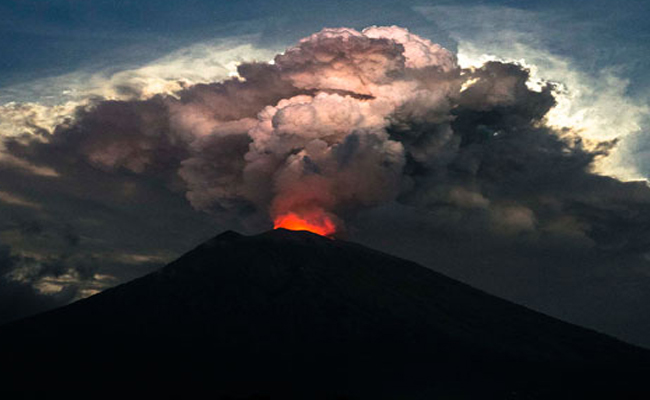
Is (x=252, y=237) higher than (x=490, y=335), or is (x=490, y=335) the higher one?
(x=252, y=237)

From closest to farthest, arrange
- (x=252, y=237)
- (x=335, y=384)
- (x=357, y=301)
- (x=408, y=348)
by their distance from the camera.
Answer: (x=335, y=384) < (x=408, y=348) < (x=357, y=301) < (x=252, y=237)

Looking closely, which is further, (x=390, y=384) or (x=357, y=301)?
(x=357, y=301)

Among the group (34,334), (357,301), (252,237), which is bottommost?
(34,334)

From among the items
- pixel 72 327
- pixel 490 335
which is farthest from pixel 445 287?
pixel 72 327

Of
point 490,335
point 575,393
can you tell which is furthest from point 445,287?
point 575,393

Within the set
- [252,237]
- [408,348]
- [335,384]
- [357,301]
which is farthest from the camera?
[252,237]

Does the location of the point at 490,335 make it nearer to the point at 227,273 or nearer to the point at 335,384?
the point at 335,384

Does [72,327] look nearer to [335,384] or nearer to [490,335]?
[335,384]
